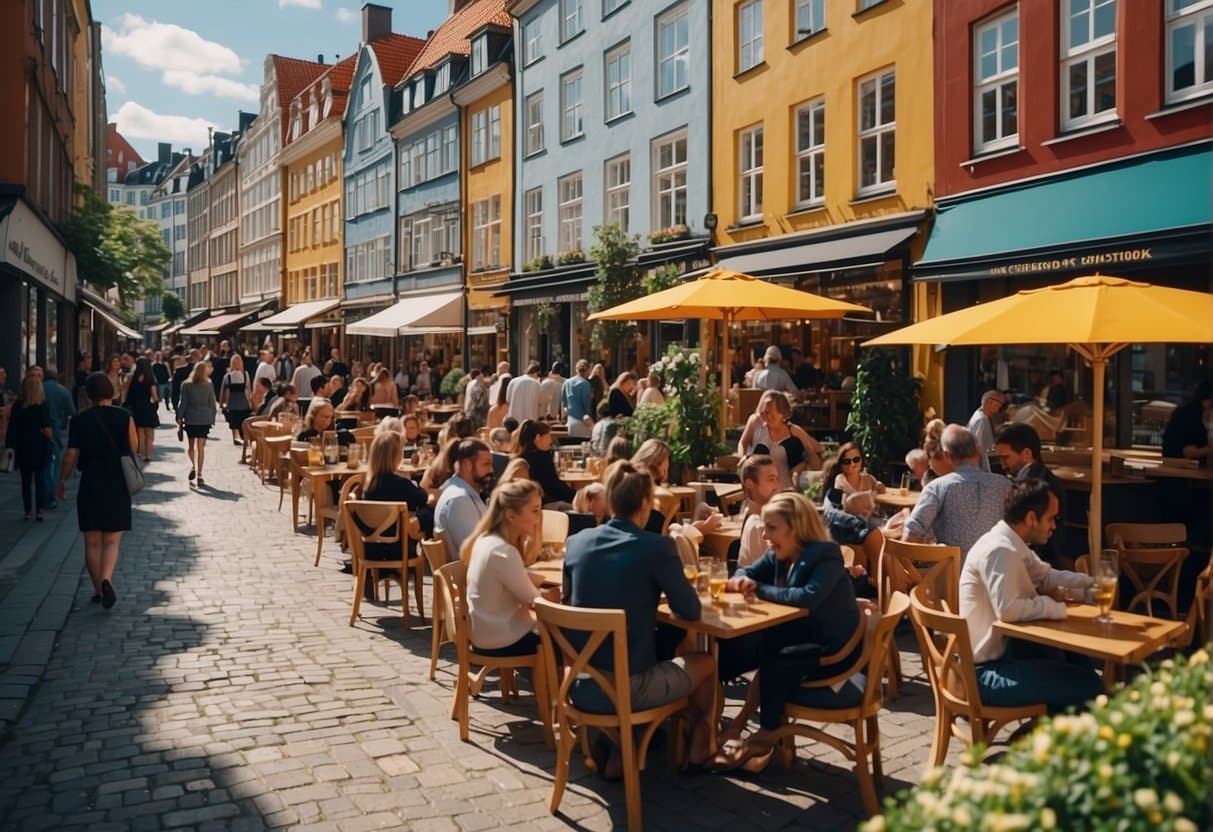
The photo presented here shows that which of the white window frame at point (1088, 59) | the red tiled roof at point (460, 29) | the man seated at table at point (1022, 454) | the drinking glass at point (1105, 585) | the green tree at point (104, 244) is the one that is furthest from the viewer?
the red tiled roof at point (460, 29)

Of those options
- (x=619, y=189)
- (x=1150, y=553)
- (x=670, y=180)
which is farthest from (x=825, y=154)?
(x=1150, y=553)

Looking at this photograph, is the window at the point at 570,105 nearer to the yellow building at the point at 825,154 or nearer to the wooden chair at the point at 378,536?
the yellow building at the point at 825,154

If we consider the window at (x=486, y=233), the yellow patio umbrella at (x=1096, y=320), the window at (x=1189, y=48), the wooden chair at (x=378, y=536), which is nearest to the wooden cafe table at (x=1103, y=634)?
the yellow patio umbrella at (x=1096, y=320)

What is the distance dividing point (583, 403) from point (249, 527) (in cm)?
594

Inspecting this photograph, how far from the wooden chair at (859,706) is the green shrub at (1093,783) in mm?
2535

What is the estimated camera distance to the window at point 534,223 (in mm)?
29359

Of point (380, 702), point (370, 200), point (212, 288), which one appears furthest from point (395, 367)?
point (212, 288)

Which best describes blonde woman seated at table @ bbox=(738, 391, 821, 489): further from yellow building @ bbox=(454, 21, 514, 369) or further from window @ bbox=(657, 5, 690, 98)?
yellow building @ bbox=(454, 21, 514, 369)

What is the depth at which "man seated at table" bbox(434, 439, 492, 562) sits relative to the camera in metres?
7.36

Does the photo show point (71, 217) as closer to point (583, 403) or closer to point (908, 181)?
point (583, 403)

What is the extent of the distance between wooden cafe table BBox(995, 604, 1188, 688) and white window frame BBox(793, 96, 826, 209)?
1361 centimetres

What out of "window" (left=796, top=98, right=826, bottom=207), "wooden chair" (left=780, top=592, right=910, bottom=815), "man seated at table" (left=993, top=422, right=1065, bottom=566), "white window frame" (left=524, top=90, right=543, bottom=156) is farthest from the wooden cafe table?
"white window frame" (left=524, top=90, right=543, bottom=156)

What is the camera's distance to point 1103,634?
198 inches

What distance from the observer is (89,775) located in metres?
5.41
